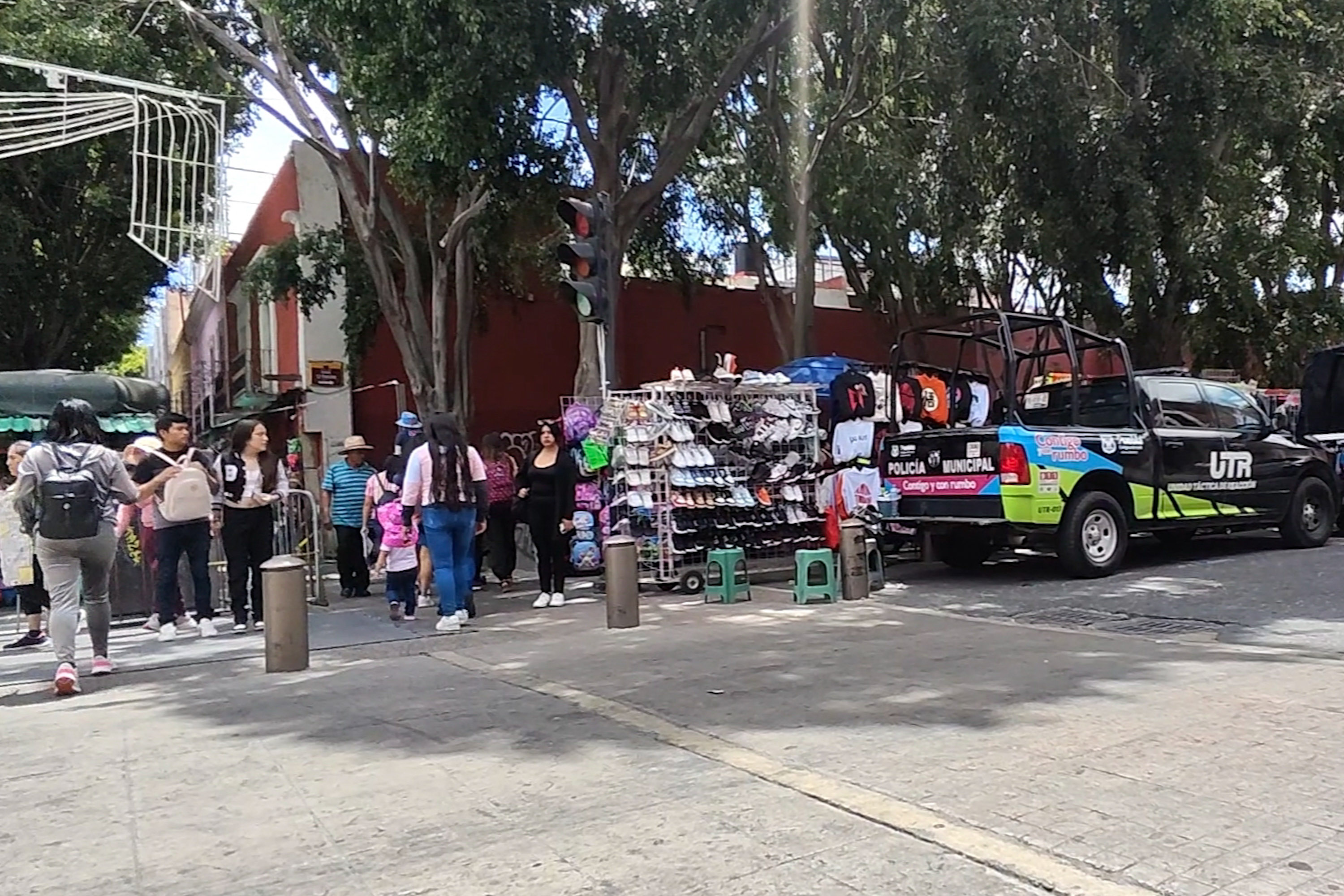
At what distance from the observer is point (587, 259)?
8828 mm

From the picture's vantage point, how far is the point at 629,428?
35.8ft

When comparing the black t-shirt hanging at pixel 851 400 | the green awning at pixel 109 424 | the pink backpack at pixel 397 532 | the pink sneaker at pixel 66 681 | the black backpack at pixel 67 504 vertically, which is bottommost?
the pink sneaker at pixel 66 681

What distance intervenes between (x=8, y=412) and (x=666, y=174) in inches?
308

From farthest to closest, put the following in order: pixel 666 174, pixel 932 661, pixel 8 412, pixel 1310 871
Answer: pixel 666 174 → pixel 8 412 → pixel 932 661 → pixel 1310 871

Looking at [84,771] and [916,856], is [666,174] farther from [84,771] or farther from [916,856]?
[916,856]

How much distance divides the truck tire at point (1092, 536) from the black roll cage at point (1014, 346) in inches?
35.6

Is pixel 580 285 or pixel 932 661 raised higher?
pixel 580 285

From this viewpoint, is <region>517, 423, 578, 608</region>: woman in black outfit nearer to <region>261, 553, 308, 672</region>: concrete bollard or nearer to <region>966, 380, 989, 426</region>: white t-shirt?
<region>261, 553, 308, 672</region>: concrete bollard

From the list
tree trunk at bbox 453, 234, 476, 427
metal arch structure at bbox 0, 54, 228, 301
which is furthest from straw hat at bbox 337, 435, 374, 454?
tree trunk at bbox 453, 234, 476, 427

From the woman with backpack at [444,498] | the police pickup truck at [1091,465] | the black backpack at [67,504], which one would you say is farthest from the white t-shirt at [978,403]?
the black backpack at [67,504]

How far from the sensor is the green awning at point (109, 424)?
12.5 m

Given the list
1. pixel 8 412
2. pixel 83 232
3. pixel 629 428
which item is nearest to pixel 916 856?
pixel 629 428

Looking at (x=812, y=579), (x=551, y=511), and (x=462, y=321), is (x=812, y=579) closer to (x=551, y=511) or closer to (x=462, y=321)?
(x=551, y=511)

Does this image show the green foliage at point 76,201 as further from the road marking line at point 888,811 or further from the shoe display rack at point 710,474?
the road marking line at point 888,811
